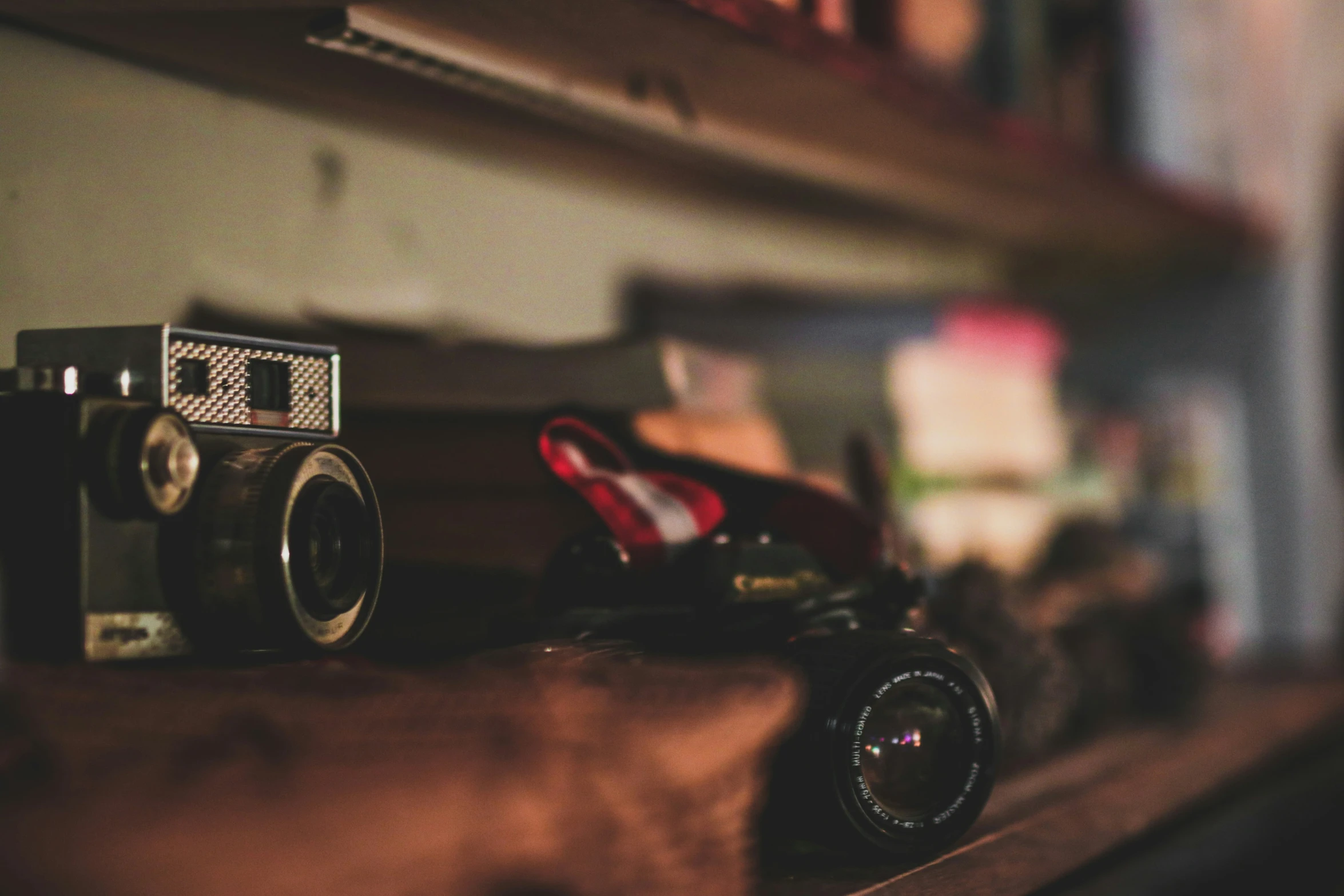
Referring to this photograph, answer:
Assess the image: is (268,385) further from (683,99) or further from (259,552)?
(683,99)

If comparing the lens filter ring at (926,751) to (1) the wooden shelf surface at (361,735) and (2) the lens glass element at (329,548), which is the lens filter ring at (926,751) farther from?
(2) the lens glass element at (329,548)

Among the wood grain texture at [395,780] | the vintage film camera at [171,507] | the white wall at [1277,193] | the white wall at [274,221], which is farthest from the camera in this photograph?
the white wall at [1277,193]

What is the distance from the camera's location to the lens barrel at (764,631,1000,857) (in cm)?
41

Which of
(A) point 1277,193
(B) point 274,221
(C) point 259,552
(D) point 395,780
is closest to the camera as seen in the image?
(D) point 395,780

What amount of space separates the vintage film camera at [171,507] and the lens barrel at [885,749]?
0.62 ft

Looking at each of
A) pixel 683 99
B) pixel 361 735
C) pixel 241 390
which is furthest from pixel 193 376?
pixel 683 99

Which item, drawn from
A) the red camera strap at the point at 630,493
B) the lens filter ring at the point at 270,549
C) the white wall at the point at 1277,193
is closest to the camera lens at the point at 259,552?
the lens filter ring at the point at 270,549

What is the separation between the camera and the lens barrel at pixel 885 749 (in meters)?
0.41

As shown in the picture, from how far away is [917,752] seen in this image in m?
0.43

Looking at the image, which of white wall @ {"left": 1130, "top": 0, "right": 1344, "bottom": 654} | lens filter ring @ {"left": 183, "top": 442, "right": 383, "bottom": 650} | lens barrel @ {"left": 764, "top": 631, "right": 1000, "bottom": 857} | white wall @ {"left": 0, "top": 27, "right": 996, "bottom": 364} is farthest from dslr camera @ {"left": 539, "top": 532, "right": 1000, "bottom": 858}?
white wall @ {"left": 1130, "top": 0, "right": 1344, "bottom": 654}

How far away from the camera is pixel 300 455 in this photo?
0.43 meters

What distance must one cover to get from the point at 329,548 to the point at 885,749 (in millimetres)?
237

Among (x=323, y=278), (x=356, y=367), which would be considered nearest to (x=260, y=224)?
(x=323, y=278)

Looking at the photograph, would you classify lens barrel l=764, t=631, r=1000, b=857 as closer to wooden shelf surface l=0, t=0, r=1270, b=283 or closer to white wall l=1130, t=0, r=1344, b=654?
wooden shelf surface l=0, t=0, r=1270, b=283
